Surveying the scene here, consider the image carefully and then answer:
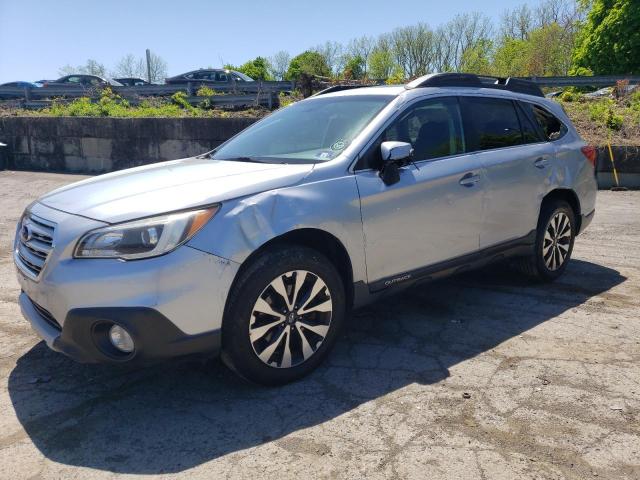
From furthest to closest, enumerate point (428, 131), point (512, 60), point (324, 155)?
point (512, 60), point (428, 131), point (324, 155)

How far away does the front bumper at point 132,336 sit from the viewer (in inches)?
110

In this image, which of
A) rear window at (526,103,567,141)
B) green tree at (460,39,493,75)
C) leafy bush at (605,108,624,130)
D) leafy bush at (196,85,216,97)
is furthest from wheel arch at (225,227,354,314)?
green tree at (460,39,493,75)

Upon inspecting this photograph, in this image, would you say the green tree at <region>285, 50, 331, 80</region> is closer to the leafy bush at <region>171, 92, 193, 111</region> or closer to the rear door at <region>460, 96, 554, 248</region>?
the leafy bush at <region>171, 92, 193, 111</region>

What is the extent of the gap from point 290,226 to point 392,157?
2.72 ft

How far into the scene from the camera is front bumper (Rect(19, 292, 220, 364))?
9.21ft

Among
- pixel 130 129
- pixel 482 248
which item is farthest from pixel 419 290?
pixel 130 129

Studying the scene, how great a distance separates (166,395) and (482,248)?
2489 millimetres

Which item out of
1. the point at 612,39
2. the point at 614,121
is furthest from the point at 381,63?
the point at 614,121

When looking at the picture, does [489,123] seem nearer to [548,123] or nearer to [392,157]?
[548,123]

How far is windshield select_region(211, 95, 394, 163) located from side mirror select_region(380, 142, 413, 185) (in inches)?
10.3

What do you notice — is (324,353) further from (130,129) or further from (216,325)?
(130,129)

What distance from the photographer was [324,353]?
3504mm

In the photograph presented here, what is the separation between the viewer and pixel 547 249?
16.7 ft

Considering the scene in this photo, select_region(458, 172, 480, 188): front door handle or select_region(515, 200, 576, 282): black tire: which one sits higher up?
select_region(458, 172, 480, 188): front door handle
